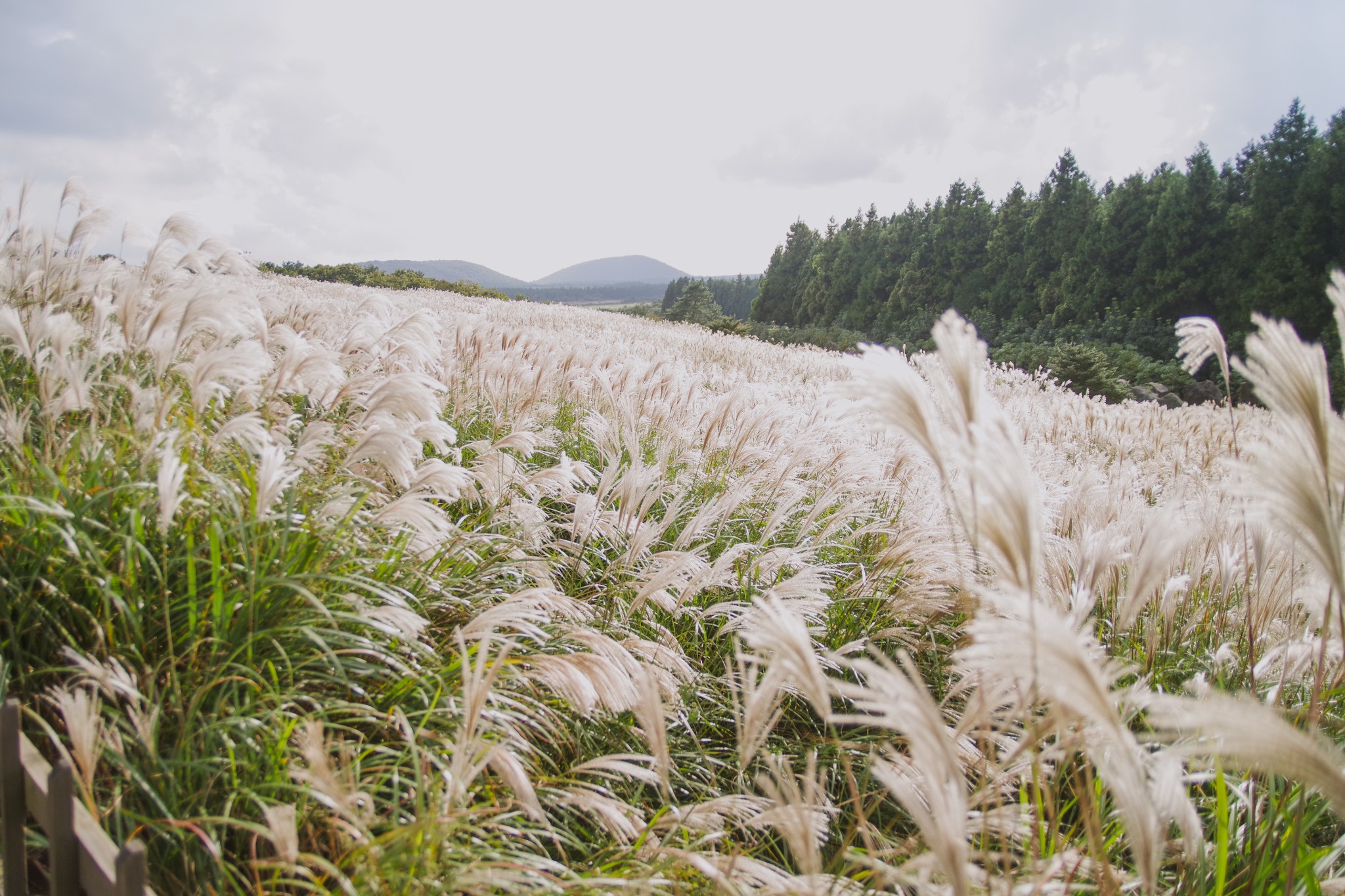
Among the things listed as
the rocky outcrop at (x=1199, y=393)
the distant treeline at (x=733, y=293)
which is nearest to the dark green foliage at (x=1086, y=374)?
the rocky outcrop at (x=1199, y=393)

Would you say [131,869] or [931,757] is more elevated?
[931,757]

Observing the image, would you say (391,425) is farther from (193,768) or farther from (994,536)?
(994,536)

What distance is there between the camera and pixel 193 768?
143 centimetres

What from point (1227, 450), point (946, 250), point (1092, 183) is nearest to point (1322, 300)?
point (1092, 183)

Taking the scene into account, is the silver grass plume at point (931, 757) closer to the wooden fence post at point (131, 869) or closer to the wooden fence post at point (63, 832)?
the wooden fence post at point (131, 869)

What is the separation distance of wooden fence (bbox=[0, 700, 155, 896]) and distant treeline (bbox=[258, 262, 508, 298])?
33.4 metres

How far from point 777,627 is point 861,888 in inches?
33.2

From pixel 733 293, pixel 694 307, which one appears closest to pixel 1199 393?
pixel 694 307

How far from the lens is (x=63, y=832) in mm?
1177

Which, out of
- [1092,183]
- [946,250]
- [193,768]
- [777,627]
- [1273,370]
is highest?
[1092,183]

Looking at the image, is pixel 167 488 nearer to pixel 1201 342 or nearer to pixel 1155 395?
pixel 1201 342

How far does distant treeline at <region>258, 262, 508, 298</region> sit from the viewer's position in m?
33.8

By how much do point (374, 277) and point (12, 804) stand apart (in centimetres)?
3712

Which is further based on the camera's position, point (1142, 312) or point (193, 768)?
point (1142, 312)
